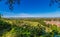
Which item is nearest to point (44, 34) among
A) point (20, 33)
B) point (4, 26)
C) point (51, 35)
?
point (51, 35)

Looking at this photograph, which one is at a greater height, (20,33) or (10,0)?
(10,0)

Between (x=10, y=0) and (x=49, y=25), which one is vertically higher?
(x=10, y=0)

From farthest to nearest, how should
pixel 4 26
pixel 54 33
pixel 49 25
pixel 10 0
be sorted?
pixel 49 25, pixel 4 26, pixel 54 33, pixel 10 0

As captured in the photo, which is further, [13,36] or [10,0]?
[13,36]

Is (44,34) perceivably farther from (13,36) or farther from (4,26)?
(4,26)

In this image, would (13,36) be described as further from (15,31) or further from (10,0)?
(10,0)

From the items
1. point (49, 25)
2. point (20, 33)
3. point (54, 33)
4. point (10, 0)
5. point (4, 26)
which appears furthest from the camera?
point (49, 25)

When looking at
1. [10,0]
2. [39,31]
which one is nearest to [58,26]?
[39,31]

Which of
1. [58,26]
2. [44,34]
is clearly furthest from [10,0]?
[58,26]
